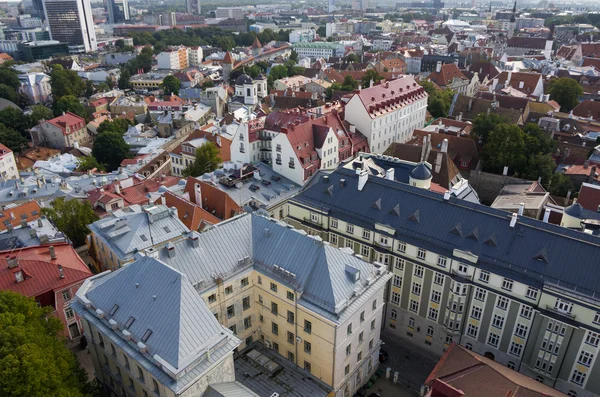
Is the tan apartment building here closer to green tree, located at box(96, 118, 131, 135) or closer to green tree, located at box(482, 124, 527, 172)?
green tree, located at box(482, 124, 527, 172)

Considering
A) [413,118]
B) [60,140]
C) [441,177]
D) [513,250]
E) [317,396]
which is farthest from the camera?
[60,140]

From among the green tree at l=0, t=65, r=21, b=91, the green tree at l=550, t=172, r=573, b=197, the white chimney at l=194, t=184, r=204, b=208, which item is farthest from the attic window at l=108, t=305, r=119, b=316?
the green tree at l=0, t=65, r=21, b=91

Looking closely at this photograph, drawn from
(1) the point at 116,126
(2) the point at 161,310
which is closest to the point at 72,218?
(2) the point at 161,310

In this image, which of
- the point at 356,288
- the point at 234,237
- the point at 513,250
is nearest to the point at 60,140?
the point at 234,237

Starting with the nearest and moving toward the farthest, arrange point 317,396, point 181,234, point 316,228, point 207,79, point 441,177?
point 317,396 < point 181,234 < point 316,228 < point 441,177 < point 207,79

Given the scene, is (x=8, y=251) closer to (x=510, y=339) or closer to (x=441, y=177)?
(x=510, y=339)

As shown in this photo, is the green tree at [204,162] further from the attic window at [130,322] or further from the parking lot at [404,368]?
the attic window at [130,322]

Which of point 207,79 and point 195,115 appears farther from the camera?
point 207,79
